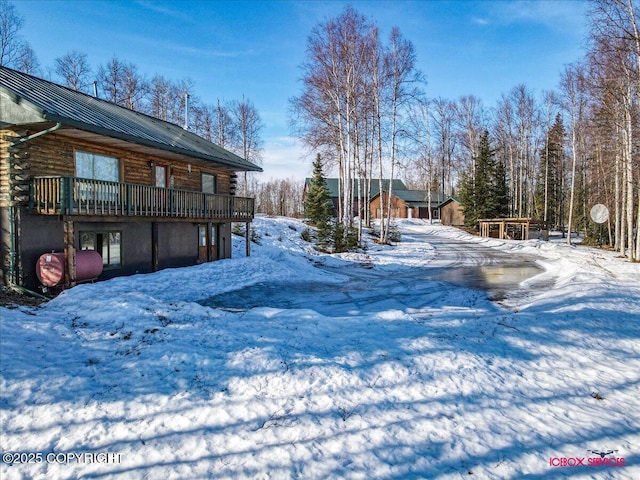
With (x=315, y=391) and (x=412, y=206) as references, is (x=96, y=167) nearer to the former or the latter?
(x=315, y=391)

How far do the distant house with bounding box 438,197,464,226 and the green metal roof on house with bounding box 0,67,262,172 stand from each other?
40.5 metres

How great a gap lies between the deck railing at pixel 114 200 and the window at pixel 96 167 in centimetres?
120

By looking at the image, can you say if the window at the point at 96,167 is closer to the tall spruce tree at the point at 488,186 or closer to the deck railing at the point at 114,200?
the deck railing at the point at 114,200

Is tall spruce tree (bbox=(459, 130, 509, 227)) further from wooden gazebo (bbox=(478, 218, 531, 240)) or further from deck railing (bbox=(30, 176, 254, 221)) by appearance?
deck railing (bbox=(30, 176, 254, 221))

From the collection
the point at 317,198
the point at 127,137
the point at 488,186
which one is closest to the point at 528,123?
the point at 488,186

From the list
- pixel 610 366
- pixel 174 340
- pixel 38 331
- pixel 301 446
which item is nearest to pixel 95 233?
pixel 38 331

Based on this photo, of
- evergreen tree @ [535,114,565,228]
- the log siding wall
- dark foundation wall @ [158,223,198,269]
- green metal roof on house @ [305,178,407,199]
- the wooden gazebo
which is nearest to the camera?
the log siding wall

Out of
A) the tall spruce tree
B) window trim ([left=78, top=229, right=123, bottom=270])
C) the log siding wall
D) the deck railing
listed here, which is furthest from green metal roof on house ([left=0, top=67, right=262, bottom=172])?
Answer: the tall spruce tree

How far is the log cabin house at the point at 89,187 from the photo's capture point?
35.2 ft

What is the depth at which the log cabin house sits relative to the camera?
1074 cm

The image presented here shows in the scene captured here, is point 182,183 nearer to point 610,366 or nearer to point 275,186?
point 610,366

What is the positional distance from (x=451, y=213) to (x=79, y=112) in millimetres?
47265

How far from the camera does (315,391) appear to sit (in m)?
5.54

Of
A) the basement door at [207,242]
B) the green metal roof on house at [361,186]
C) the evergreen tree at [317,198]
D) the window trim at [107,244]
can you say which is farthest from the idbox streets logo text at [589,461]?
the green metal roof on house at [361,186]
